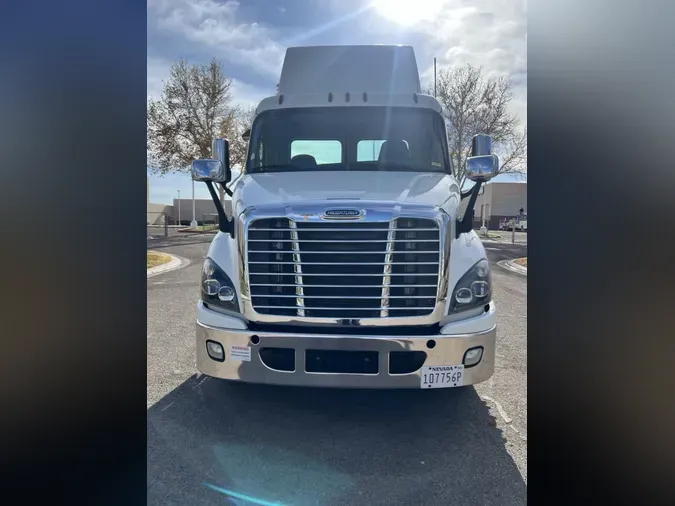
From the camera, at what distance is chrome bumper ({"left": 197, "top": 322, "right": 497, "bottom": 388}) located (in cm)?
257

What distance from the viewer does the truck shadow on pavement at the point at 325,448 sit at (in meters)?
2.26

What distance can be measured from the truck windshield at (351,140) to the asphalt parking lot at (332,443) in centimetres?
174

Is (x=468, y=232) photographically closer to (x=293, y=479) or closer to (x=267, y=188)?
(x=267, y=188)

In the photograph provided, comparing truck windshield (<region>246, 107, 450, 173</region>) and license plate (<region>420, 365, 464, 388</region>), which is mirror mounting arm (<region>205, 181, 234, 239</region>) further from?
license plate (<region>420, 365, 464, 388</region>)

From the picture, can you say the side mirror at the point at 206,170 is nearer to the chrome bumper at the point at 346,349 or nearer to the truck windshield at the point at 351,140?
the truck windshield at the point at 351,140

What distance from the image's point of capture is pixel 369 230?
271 centimetres

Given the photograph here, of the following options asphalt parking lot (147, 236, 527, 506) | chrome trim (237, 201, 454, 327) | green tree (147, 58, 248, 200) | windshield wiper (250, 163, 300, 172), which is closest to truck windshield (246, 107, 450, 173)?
windshield wiper (250, 163, 300, 172)

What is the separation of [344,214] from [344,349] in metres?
0.91

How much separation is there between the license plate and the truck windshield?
1.90 metres

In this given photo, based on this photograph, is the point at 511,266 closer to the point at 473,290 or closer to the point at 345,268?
the point at 473,290

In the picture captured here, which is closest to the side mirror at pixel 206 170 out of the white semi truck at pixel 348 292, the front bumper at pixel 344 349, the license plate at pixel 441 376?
the white semi truck at pixel 348 292

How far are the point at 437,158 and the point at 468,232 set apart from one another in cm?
106

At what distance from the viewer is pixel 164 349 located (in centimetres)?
458
